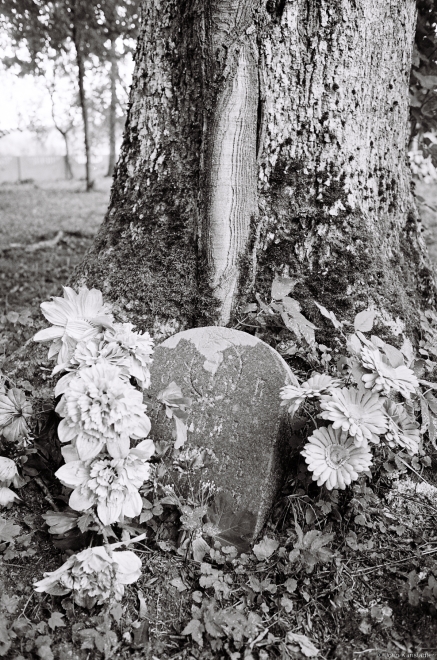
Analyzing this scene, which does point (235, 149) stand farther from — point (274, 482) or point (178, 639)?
point (178, 639)

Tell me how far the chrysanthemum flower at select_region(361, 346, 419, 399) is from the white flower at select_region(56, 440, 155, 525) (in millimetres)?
877

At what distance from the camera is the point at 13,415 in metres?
2.16

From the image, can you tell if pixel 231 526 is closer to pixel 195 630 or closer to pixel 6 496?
pixel 195 630

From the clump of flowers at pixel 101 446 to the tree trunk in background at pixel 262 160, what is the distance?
851mm

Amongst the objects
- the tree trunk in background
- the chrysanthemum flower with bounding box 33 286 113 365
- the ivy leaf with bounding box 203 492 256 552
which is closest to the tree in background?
the tree trunk in background

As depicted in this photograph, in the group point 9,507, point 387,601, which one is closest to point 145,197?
point 9,507

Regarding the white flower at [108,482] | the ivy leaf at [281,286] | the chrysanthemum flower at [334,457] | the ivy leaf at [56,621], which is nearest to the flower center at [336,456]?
the chrysanthemum flower at [334,457]

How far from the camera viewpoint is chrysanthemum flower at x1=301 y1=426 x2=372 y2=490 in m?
1.89

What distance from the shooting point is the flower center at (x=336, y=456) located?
1.92 m

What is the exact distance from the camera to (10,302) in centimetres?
461

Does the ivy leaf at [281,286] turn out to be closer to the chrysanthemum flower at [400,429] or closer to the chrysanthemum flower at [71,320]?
the chrysanthemum flower at [400,429]

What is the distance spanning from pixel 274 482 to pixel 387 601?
608 mm

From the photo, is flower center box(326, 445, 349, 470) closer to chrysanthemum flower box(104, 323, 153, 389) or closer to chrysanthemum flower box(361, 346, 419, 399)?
chrysanthemum flower box(361, 346, 419, 399)

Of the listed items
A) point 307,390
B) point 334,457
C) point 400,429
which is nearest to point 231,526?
point 334,457
